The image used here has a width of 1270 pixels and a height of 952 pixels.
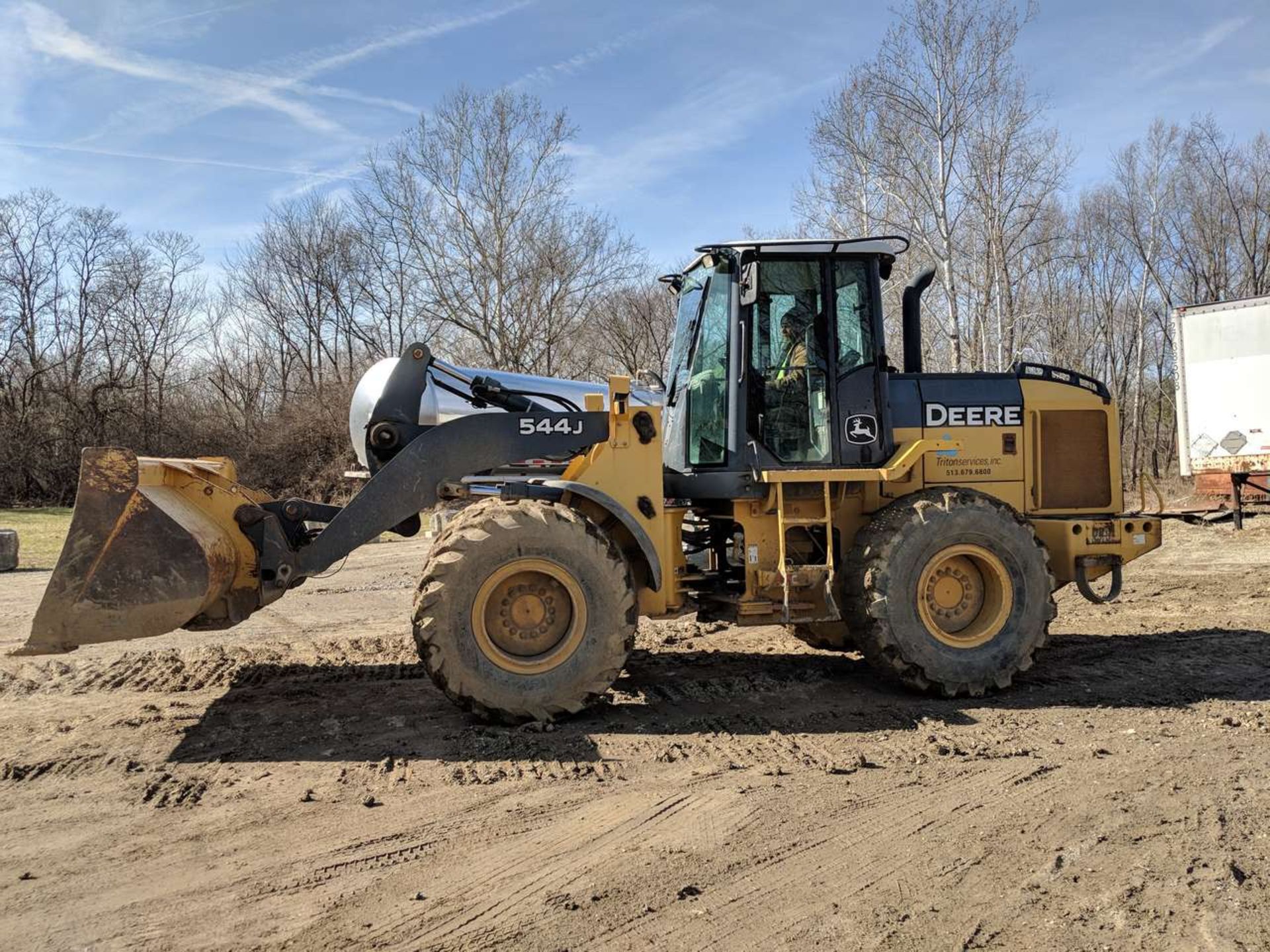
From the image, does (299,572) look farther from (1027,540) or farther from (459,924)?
(1027,540)

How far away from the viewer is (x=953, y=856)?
3926mm

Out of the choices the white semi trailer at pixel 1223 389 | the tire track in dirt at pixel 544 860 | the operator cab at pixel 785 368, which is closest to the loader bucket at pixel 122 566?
the tire track in dirt at pixel 544 860

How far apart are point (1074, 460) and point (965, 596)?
4.82 feet

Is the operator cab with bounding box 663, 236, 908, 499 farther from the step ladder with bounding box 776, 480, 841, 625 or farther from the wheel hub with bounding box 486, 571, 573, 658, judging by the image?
the wheel hub with bounding box 486, 571, 573, 658

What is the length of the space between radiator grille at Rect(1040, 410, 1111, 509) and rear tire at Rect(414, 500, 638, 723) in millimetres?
3383

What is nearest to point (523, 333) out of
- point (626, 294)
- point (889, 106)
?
point (626, 294)

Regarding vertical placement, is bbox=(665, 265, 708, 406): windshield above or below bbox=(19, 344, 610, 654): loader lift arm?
above

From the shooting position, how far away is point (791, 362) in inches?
258

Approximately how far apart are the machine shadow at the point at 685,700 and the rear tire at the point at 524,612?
22cm

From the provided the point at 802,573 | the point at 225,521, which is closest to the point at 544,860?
the point at 802,573

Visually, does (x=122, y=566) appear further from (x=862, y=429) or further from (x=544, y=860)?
(x=862, y=429)

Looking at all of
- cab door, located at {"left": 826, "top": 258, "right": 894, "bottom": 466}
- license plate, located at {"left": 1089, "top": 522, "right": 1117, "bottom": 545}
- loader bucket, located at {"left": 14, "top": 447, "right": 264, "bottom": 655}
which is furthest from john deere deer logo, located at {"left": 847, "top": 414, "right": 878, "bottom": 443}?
loader bucket, located at {"left": 14, "top": 447, "right": 264, "bottom": 655}

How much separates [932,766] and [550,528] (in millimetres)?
2442

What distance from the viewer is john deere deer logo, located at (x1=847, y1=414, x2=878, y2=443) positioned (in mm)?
6566
